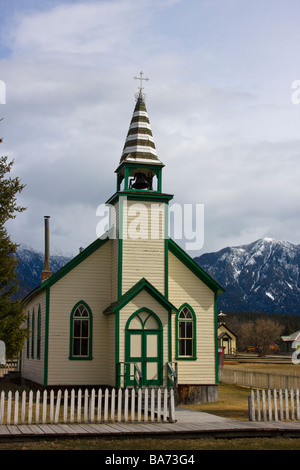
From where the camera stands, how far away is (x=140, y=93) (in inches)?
1068

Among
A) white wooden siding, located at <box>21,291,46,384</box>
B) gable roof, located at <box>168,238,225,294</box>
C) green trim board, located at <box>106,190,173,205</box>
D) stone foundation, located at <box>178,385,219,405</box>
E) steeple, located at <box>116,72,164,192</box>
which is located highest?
steeple, located at <box>116,72,164,192</box>

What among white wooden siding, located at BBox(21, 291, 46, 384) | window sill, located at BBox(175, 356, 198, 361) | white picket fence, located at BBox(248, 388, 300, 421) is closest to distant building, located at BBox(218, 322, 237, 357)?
white wooden siding, located at BBox(21, 291, 46, 384)

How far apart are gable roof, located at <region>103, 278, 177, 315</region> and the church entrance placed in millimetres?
628

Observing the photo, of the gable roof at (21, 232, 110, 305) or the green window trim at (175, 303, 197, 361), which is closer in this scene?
the gable roof at (21, 232, 110, 305)

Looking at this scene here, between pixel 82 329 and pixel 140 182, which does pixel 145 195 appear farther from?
pixel 82 329

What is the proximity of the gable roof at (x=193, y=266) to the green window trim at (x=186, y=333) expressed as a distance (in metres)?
1.39

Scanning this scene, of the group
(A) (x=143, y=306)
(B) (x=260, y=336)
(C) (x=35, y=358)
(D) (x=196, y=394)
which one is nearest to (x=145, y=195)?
(A) (x=143, y=306)

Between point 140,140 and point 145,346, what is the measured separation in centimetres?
885

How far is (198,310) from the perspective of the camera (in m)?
26.0

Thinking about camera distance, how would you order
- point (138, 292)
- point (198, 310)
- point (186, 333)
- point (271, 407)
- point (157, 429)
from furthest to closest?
point (198, 310), point (186, 333), point (138, 292), point (271, 407), point (157, 429)

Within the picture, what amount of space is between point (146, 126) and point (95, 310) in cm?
841

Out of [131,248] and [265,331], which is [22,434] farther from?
[265,331]

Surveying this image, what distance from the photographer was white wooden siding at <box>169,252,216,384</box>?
25453 millimetres

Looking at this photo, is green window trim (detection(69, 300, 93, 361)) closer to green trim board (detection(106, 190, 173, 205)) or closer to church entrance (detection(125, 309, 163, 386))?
church entrance (detection(125, 309, 163, 386))
